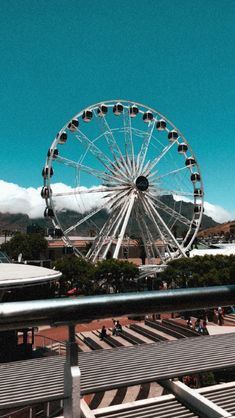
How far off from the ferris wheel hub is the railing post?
46774 millimetres

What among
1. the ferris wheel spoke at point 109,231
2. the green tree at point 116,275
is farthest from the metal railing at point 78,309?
the ferris wheel spoke at point 109,231

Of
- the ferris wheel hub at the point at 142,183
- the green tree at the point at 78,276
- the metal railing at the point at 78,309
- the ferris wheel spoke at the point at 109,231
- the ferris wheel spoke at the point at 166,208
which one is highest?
the ferris wheel hub at the point at 142,183

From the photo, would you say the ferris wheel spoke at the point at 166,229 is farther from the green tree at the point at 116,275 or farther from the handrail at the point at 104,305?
the handrail at the point at 104,305

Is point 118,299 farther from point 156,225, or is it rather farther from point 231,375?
point 156,225

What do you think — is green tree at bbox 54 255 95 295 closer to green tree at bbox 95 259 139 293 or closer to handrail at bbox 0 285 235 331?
green tree at bbox 95 259 139 293

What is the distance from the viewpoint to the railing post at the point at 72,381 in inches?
80.7

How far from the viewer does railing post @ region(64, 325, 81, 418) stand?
6.73 ft

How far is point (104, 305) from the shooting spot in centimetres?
205

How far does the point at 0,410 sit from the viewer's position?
6.54 feet

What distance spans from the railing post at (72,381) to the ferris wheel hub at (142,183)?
46774 mm

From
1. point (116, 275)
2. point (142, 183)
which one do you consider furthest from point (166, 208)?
point (116, 275)

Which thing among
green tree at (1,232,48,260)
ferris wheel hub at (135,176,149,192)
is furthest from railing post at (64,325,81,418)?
green tree at (1,232,48,260)

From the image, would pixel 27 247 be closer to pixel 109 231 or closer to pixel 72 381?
pixel 109 231

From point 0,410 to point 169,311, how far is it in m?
1.03
